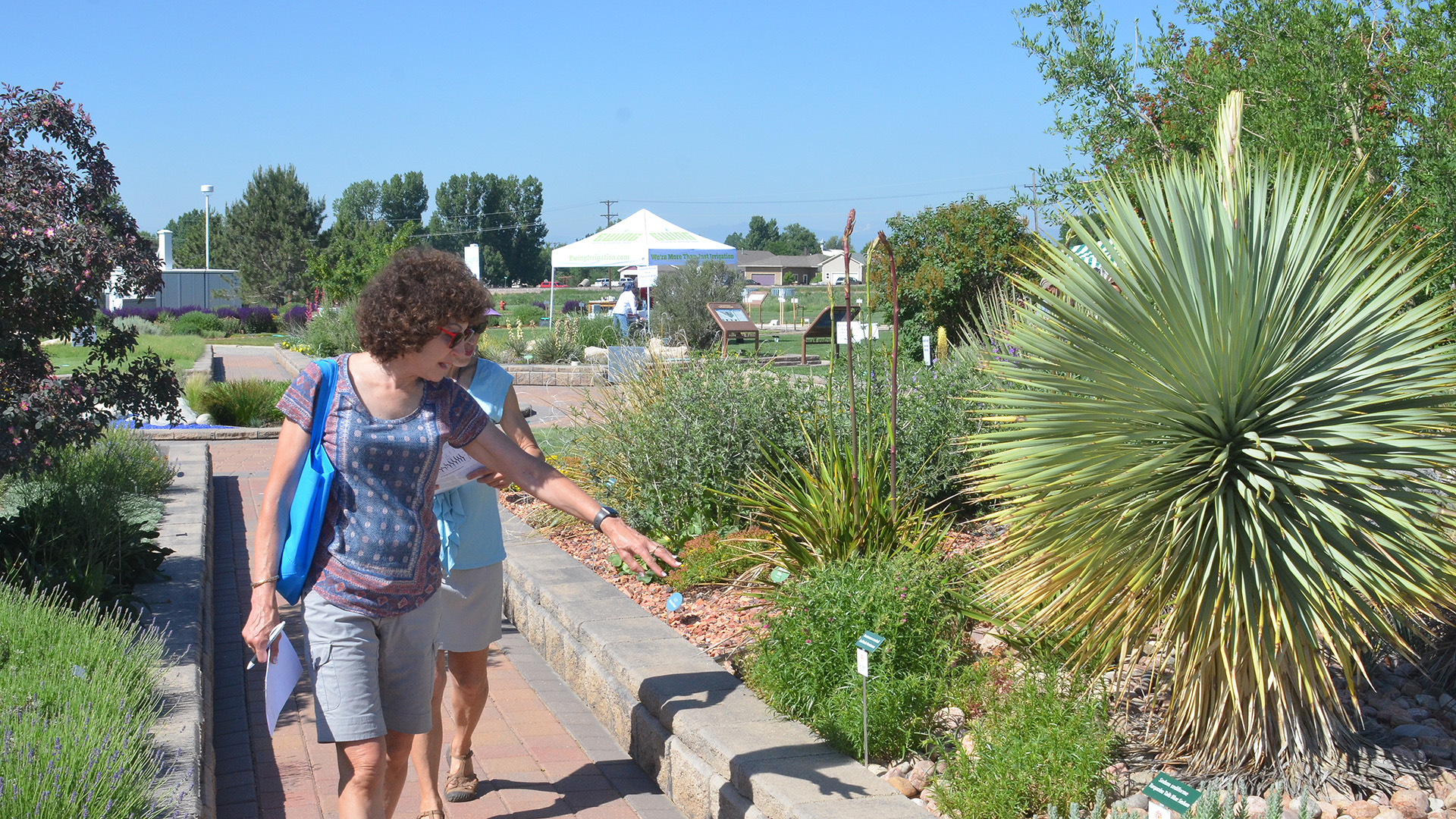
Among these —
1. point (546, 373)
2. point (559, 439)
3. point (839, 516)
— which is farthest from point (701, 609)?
point (546, 373)

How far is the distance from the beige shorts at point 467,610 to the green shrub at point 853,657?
38.6 inches

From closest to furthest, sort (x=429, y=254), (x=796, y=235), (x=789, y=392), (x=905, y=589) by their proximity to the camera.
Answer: (x=429, y=254)
(x=905, y=589)
(x=789, y=392)
(x=796, y=235)

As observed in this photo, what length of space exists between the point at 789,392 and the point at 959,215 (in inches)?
419

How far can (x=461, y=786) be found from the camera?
13.0 feet

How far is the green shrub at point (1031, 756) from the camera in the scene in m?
3.12

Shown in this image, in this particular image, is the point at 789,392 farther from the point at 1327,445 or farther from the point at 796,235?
the point at 796,235

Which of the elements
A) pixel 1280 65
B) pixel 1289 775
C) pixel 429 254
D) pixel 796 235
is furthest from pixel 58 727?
pixel 796 235

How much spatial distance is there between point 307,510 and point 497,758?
182 centimetres

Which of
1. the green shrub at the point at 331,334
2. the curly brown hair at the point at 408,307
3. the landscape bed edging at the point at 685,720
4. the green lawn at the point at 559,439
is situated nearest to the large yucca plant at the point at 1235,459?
the landscape bed edging at the point at 685,720

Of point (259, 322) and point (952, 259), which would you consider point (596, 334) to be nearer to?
point (952, 259)

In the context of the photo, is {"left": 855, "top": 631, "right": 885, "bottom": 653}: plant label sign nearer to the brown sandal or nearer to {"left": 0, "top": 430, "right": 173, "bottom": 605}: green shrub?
the brown sandal

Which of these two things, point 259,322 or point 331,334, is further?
point 259,322

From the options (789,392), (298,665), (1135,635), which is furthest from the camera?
(789,392)

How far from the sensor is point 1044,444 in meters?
3.61
